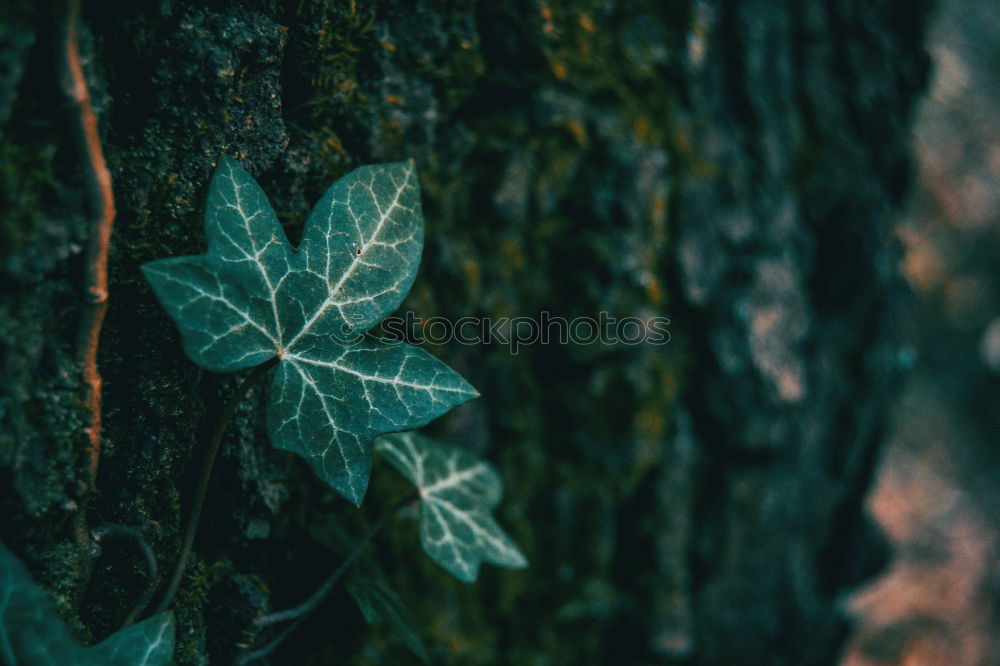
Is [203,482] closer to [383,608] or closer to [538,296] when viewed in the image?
[383,608]

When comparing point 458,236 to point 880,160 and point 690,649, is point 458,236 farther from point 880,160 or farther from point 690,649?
point 880,160

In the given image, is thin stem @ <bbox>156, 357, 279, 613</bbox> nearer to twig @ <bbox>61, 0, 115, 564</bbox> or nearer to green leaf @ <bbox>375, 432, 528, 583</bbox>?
twig @ <bbox>61, 0, 115, 564</bbox>

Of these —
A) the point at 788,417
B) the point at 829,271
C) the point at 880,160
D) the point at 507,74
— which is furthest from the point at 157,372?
the point at 880,160

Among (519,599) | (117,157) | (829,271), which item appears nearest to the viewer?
(117,157)

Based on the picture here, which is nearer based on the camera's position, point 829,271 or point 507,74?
point 507,74

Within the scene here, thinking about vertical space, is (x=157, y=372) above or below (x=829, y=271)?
above

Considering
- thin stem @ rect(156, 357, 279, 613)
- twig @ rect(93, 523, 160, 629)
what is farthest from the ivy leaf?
twig @ rect(93, 523, 160, 629)

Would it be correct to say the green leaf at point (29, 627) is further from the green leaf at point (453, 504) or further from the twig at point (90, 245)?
the green leaf at point (453, 504)
